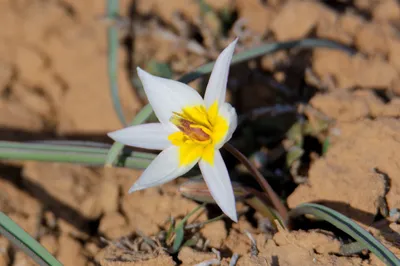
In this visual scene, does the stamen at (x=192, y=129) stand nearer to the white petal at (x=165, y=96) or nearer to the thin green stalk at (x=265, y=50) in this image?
the white petal at (x=165, y=96)

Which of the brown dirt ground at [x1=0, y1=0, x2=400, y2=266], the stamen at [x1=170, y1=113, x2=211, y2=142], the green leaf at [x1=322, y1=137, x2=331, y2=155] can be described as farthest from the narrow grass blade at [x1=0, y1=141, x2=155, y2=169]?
the green leaf at [x1=322, y1=137, x2=331, y2=155]

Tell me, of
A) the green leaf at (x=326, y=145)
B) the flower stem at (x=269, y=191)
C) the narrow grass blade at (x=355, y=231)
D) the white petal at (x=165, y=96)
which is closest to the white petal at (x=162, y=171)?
the white petal at (x=165, y=96)

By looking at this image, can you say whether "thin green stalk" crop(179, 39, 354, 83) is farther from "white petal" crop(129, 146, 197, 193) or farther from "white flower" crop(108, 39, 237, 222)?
"white petal" crop(129, 146, 197, 193)

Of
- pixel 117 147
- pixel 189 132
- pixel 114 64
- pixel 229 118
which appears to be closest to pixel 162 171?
pixel 189 132

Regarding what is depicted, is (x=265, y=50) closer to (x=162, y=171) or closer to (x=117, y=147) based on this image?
(x=117, y=147)

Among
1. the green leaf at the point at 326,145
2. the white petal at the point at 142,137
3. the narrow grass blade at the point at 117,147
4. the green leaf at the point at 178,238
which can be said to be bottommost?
the green leaf at the point at 178,238

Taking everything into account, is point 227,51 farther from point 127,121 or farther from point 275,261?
point 127,121

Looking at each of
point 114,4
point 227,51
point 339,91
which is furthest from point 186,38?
point 227,51
